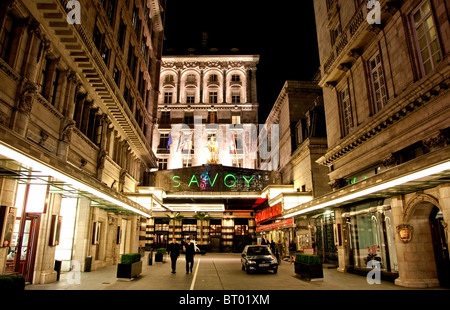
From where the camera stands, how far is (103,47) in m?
20.3

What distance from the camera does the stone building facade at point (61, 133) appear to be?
10.6m

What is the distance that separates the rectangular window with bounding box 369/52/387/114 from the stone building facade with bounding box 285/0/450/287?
6 centimetres

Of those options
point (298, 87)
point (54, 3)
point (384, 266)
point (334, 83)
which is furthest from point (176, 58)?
point (384, 266)

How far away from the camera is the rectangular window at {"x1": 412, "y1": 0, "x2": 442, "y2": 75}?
11.7 metres

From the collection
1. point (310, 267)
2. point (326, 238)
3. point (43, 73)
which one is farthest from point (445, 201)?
point (43, 73)

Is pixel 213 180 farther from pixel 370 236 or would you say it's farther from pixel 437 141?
pixel 437 141

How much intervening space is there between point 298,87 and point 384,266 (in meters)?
24.5

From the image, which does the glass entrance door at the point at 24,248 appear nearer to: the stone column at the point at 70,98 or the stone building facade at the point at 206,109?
the stone column at the point at 70,98

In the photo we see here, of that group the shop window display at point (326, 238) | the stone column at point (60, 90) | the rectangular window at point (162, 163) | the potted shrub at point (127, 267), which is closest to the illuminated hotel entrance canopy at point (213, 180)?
the shop window display at point (326, 238)

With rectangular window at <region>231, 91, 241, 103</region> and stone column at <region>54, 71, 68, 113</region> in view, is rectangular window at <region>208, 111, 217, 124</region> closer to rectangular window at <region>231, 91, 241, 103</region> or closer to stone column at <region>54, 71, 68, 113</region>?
rectangular window at <region>231, 91, 241, 103</region>

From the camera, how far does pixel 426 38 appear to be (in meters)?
12.2

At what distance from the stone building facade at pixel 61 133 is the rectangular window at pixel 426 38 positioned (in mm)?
14230
